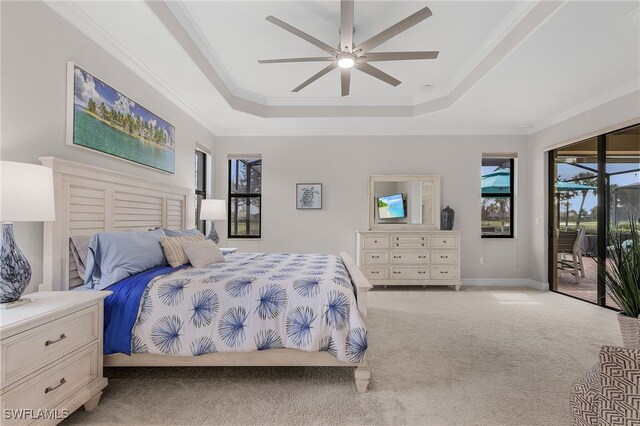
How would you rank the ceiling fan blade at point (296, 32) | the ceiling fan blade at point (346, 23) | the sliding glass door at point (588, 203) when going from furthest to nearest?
the sliding glass door at point (588, 203) → the ceiling fan blade at point (296, 32) → the ceiling fan blade at point (346, 23)

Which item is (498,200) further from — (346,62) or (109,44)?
(109,44)

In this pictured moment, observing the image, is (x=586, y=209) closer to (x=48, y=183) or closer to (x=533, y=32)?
(x=533, y=32)

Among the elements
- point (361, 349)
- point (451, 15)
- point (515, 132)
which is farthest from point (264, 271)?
point (515, 132)

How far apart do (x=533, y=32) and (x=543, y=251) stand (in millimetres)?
3516

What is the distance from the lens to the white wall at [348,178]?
5.05m

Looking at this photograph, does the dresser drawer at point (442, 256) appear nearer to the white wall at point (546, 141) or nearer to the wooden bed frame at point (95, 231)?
the white wall at point (546, 141)

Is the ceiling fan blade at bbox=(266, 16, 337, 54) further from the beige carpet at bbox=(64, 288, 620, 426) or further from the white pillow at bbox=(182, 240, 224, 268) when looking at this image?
the beige carpet at bbox=(64, 288, 620, 426)

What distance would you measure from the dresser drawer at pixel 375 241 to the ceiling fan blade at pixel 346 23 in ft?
9.49

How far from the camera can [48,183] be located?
5.14 ft

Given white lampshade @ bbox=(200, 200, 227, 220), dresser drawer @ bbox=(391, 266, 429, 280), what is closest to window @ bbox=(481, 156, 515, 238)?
dresser drawer @ bbox=(391, 266, 429, 280)

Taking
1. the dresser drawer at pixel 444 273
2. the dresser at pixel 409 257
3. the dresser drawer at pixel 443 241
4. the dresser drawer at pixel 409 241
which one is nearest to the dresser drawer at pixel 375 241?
the dresser at pixel 409 257

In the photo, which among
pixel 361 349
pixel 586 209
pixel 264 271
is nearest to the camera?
pixel 361 349

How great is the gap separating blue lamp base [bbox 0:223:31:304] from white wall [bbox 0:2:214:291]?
43 cm

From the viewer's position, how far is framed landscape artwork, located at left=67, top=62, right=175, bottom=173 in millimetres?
2227
